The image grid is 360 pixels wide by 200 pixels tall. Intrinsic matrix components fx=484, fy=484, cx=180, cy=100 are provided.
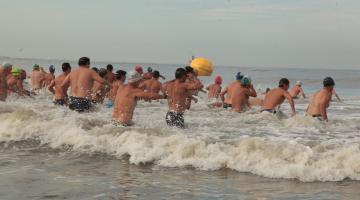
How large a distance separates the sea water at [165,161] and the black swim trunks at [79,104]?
13 cm

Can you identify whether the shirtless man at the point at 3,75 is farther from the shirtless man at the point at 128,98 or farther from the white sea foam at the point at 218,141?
the shirtless man at the point at 128,98

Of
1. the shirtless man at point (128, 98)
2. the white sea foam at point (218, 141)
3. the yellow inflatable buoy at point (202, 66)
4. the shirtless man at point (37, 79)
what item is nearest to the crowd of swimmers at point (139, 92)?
the shirtless man at point (128, 98)

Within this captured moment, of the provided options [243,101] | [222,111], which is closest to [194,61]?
[222,111]

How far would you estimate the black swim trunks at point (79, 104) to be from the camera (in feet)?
30.7

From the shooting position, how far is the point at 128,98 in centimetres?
802

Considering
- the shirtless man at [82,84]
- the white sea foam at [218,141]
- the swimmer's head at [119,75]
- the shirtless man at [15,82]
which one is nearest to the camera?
the white sea foam at [218,141]

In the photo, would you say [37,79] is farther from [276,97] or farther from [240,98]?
[276,97]

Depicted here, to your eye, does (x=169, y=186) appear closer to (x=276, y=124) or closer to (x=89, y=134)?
(x=89, y=134)

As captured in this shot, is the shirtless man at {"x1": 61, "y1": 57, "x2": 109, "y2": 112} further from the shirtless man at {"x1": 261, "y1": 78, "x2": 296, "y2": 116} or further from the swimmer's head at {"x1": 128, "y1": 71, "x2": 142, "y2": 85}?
the shirtless man at {"x1": 261, "y1": 78, "x2": 296, "y2": 116}

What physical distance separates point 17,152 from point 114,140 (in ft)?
4.88

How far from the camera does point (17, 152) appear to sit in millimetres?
7406

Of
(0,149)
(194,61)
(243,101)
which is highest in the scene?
(194,61)

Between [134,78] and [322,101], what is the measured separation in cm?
421

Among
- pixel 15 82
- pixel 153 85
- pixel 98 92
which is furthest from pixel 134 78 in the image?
pixel 153 85
